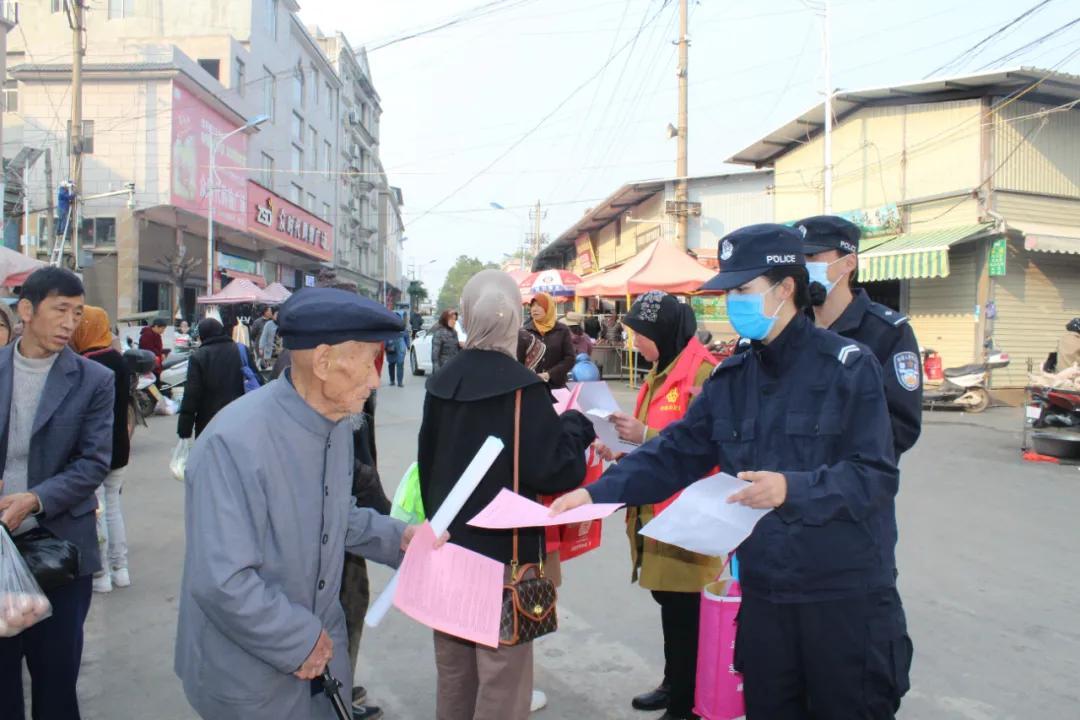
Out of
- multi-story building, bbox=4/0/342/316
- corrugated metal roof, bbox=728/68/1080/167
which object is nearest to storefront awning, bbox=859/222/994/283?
corrugated metal roof, bbox=728/68/1080/167

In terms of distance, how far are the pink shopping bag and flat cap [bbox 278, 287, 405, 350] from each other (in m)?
1.66

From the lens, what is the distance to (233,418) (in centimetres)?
183

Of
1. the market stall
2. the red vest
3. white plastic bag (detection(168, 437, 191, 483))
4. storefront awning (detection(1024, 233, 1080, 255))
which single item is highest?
storefront awning (detection(1024, 233, 1080, 255))

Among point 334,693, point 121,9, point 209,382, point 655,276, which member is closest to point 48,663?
point 334,693

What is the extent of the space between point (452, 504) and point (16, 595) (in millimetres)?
1340

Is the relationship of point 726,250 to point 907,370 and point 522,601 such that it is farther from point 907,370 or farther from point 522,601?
point 522,601

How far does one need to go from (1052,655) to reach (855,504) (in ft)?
10.0

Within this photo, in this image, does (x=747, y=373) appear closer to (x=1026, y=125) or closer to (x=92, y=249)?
(x=1026, y=125)

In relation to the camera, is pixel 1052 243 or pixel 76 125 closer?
pixel 1052 243

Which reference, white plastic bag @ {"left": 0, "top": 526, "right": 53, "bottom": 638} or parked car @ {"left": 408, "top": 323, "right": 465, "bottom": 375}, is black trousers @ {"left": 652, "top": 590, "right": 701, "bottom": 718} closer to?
white plastic bag @ {"left": 0, "top": 526, "right": 53, "bottom": 638}

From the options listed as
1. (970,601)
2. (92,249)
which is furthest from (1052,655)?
(92,249)

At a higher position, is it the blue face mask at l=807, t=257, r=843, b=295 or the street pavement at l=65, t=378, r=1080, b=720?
the blue face mask at l=807, t=257, r=843, b=295

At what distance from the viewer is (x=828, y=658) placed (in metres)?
2.13

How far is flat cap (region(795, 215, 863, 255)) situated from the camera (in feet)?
9.66
